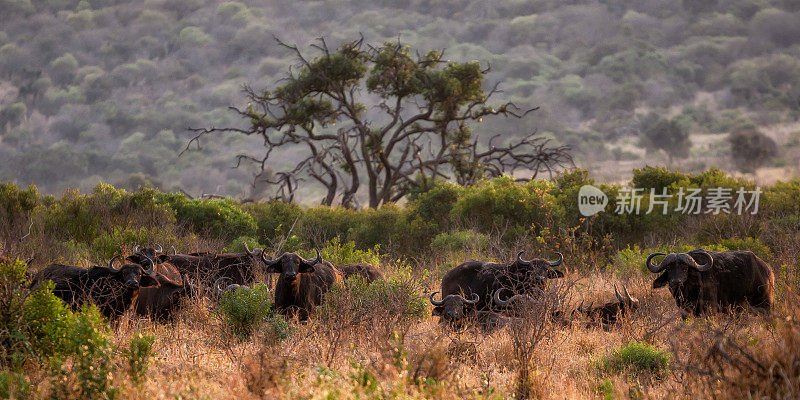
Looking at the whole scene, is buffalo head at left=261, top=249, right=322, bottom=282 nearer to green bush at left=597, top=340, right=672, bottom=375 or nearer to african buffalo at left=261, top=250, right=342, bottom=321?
african buffalo at left=261, top=250, right=342, bottom=321

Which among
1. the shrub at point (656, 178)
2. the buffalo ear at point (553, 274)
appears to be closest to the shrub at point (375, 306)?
the buffalo ear at point (553, 274)

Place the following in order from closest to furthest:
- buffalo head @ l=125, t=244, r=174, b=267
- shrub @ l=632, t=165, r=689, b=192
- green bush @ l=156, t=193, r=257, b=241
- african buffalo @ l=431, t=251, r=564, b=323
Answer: african buffalo @ l=431, t=251, r=564, b=323 < buffalo head @ l=125, t=244, r=174, b=267 < green bush @ l=156, t=193, r=257, b=241 < shrub @ l=632, t=165, r=689, b=192

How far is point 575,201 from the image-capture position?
69.9ft

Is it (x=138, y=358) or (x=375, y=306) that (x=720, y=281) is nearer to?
(x=375, y=306)

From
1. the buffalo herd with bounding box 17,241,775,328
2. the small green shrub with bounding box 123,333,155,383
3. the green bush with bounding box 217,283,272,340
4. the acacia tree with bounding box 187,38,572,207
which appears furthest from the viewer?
the acacia tree with bounding box 187,38,572,207

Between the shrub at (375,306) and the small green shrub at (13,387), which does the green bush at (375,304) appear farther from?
the small green shrub at (13,387)

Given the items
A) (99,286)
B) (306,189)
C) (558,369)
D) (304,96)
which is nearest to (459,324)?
(558,369)

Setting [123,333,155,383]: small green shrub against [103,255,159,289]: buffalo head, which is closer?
[123,333,155,383]: small green shrub

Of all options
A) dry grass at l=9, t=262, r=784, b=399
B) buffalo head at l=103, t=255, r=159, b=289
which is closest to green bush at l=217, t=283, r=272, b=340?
dry grass at l=9, t=262, r=784, b=399

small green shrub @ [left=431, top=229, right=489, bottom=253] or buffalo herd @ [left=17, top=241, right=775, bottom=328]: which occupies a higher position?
buffalo herd @ [left=17, top=241, right=775, bottom=328]

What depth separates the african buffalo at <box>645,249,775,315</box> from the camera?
34.7 feet

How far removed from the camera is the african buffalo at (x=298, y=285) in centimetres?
1067

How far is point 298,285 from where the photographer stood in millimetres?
11008

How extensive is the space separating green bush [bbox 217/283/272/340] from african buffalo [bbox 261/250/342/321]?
133 cm
